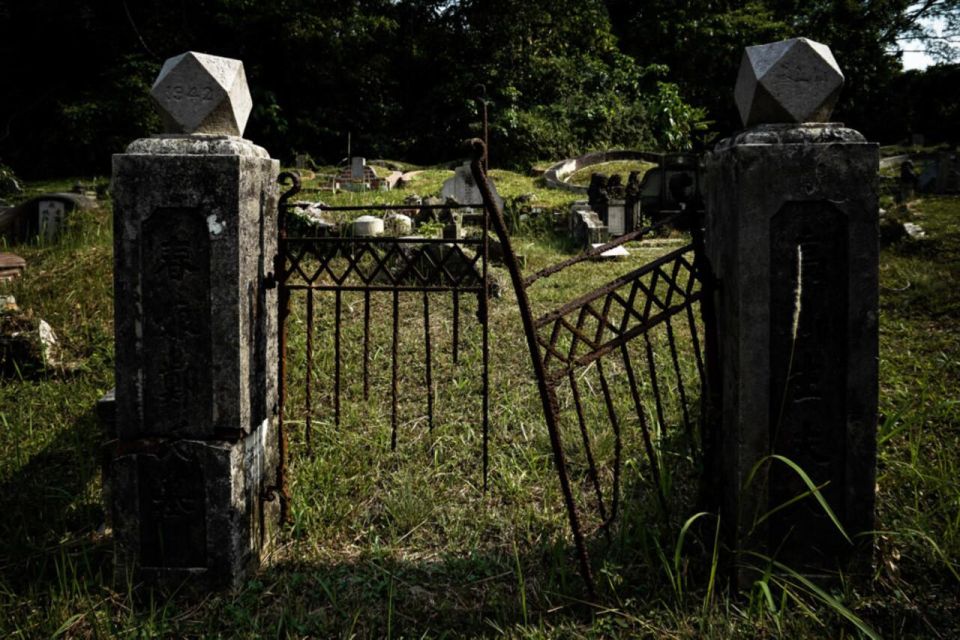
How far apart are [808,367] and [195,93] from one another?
2.15 m

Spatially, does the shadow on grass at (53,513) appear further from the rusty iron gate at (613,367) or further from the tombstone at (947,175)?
the tombstone at (947,175)

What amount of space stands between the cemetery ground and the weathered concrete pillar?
17cm

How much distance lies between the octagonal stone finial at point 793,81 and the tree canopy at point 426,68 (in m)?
14.1

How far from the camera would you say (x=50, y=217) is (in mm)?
8008

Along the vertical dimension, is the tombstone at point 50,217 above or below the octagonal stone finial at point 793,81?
below

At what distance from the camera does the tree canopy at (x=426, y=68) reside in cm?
1739

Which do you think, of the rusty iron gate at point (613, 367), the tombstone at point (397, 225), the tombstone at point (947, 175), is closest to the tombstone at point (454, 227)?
the tombstone at point (397, 225)

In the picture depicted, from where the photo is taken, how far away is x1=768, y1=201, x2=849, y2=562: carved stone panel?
2.08m

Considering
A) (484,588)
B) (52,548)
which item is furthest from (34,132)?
(484,588)

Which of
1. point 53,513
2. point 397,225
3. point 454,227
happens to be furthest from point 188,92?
point 397,225

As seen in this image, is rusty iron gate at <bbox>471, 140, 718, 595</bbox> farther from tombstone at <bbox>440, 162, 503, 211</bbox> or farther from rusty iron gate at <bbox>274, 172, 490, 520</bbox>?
tombstone at <bbox>440, 162, 503, 211</bbox>

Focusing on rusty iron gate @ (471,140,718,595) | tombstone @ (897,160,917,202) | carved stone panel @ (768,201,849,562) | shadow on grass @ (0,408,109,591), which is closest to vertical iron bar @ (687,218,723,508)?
rusty iron gate @ (471,140,718,595)

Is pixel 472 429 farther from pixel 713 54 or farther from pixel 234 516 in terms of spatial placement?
pixel 713 54

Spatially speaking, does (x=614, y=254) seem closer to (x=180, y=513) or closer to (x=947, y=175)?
(x=180, y=513)
